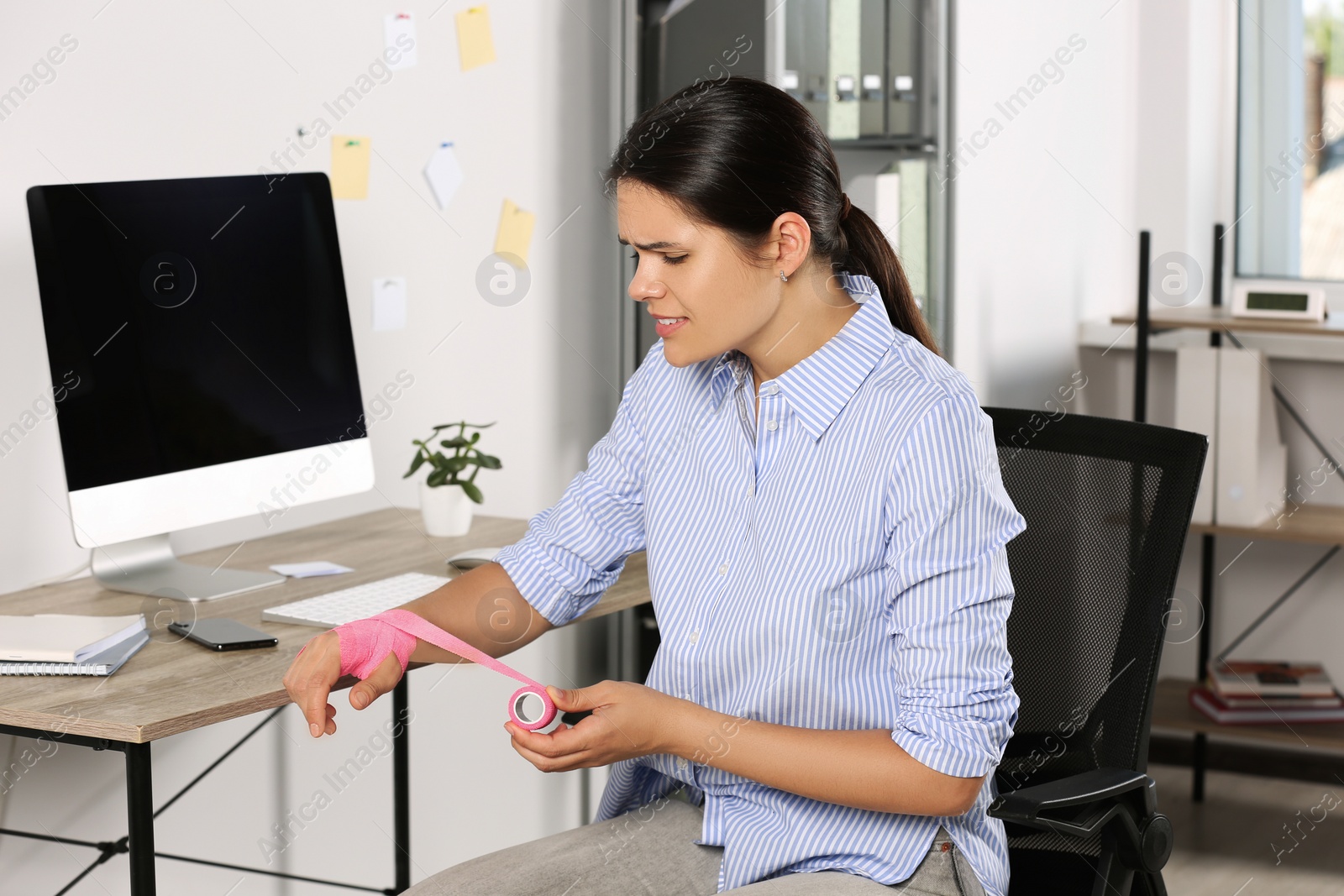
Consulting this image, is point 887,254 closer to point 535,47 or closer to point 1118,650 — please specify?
point 1118,650

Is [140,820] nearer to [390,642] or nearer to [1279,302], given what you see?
[390,642]

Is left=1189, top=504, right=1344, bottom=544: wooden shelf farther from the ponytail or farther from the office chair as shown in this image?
the ponytail

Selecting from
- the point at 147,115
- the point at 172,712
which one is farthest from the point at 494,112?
the point at 172,712

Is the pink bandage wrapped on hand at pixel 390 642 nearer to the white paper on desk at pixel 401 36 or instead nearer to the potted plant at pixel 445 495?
the potted plant at pixel 445 495

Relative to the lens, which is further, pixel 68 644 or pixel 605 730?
pixel 68 644

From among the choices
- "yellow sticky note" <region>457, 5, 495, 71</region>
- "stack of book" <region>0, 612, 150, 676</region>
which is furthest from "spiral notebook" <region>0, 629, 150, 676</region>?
"yellow sticky note" <region>457, 5, 495, 71</region>

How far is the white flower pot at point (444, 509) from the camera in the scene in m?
2.11

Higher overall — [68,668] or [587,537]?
[587,537]

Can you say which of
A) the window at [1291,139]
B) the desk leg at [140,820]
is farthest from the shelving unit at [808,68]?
the desk leg at [140,820]

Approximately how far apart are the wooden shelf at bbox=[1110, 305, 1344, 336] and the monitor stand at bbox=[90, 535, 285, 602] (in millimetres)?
2125

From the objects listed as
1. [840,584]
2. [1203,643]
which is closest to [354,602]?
[840,584]

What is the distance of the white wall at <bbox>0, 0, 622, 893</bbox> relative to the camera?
70.3 inches

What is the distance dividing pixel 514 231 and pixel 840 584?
144 centimetres

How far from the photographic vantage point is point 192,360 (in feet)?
5.61
